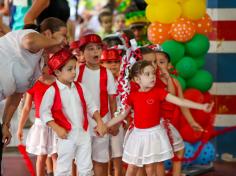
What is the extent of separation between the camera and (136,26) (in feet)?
27.4

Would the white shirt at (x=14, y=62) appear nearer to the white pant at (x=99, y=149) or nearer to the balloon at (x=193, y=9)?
the white pant at (x=99, y=149)

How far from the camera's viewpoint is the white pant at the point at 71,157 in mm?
5246

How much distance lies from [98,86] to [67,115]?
1.93 ft

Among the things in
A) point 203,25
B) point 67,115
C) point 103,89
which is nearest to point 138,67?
point 103,89

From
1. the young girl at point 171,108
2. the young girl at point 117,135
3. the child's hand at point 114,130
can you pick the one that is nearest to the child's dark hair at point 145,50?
the young girl at point 171,108

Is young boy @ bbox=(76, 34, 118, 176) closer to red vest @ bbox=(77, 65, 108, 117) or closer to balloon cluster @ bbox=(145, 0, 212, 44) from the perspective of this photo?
red vest @ bbox=(77, 65, 108, 117)

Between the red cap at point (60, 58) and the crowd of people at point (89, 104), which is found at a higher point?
the red cap at point (60, 58)


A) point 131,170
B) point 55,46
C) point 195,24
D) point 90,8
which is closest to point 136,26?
point 195,24

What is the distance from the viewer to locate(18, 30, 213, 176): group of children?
5.26 meters

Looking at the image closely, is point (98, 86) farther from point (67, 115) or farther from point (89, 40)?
point (67, 115)

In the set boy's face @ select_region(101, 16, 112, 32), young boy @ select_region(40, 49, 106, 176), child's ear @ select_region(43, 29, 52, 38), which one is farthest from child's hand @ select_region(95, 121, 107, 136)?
boy's face @ select_region(101, 16, 112, 32)

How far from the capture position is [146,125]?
215 inches

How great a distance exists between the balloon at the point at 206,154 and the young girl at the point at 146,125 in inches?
50.5

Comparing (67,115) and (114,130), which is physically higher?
(67,115)
